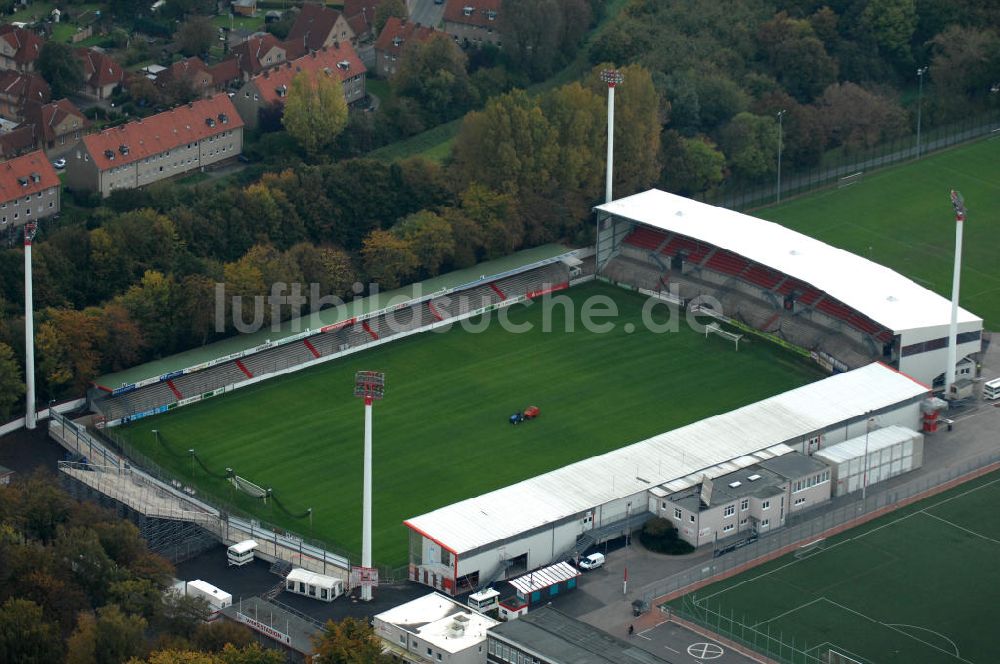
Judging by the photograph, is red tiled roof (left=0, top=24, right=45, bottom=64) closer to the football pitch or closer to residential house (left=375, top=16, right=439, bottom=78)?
residential house (left=375, top=16, right=439, bottom=78)

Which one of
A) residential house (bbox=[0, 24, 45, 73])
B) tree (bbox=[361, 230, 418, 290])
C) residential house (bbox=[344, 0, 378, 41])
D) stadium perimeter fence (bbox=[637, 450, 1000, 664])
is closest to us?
stadium perimeter fence (bbox=[637, 450, 1000, 664])

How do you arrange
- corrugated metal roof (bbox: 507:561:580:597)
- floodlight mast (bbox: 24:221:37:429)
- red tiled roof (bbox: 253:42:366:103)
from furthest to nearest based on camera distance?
1. red tiled roof (bbox: 253:42:366:103)
2. floodlight mast (bbox: 24:221:37:429)
3. corrugated metal roof (bbox: 507:561:580:597)

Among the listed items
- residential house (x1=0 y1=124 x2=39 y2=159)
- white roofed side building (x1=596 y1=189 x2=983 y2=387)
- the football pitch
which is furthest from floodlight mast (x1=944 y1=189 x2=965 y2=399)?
residential house (x1=0 y1=124 x2=39 y2=159)

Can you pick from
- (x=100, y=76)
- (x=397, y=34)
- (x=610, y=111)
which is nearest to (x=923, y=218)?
(x=610, y=111)

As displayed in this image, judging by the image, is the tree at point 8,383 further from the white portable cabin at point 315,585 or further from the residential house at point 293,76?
the residential house at point 293,76

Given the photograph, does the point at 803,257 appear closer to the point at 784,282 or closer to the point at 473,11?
the point at 784,282
